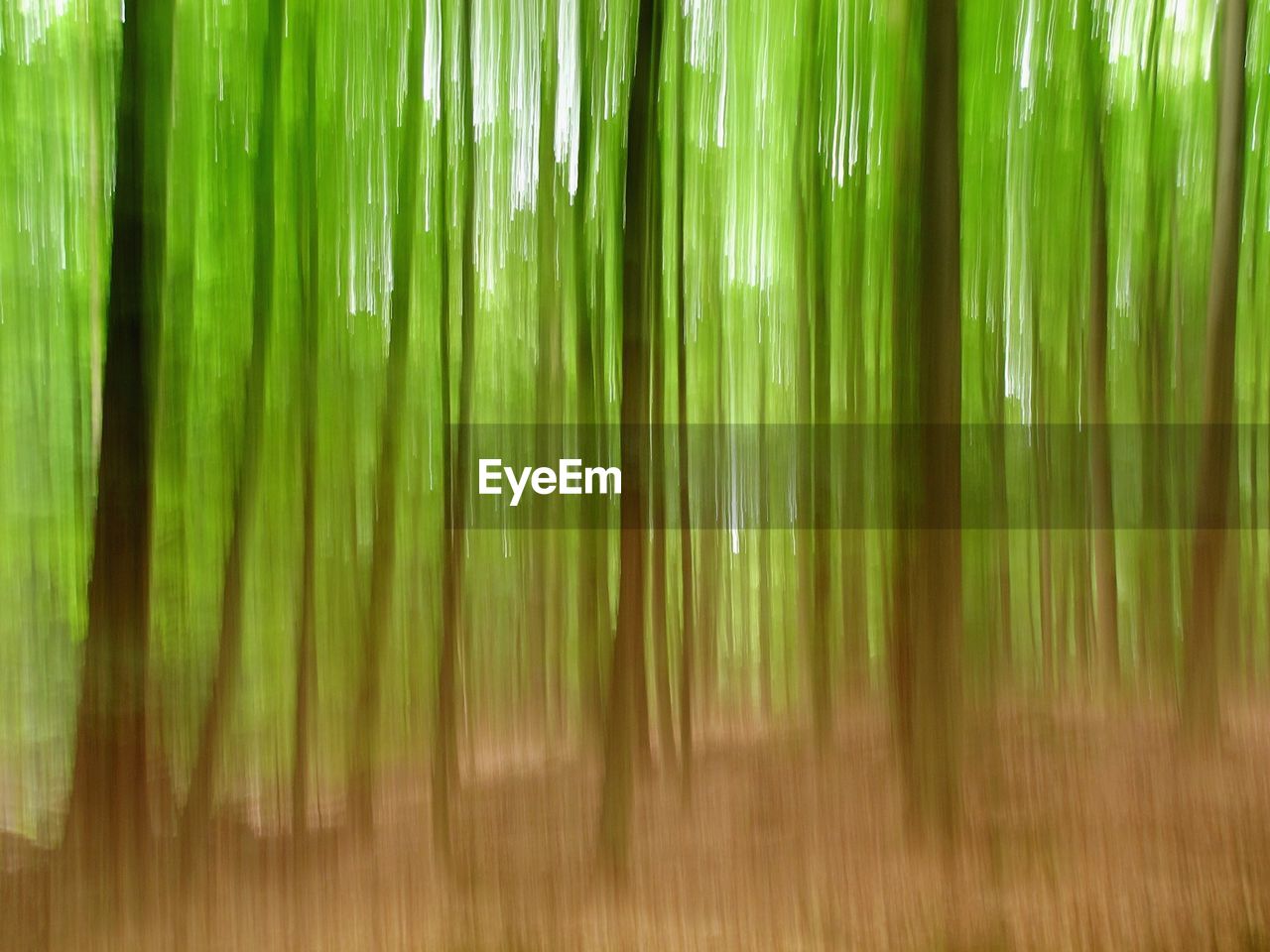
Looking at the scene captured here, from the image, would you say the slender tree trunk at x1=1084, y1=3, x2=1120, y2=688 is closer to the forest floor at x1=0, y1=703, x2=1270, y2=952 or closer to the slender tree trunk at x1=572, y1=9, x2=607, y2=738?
the forest floor at x1=0, y1=703, x2=1270, y2=952

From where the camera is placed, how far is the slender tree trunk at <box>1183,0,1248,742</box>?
0.54m

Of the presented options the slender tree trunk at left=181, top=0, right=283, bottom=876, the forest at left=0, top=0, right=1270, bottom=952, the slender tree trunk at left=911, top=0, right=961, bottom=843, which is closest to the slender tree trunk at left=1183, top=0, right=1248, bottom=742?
the forest at left=0, top=0, right=1270, bottom=952

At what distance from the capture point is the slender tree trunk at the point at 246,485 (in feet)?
1.67

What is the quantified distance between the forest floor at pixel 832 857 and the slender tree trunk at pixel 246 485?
3 centimetres

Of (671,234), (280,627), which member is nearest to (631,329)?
(671,234)

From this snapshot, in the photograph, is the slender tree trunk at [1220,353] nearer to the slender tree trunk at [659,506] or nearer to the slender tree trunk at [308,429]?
→ the slender tree trunk at [659,506]

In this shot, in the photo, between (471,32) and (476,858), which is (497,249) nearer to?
(471,32)

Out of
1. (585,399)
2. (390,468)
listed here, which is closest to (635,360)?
(585,399)

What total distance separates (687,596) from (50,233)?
1.38 ft

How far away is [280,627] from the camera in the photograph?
0.51 metres

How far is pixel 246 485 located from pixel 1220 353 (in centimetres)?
58

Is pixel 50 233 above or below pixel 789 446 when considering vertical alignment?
above

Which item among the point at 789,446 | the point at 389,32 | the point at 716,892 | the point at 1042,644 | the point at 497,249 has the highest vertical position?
the point at 389,32

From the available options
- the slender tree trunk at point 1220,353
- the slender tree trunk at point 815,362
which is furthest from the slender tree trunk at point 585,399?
the slender tree trunk at point 1220,353
